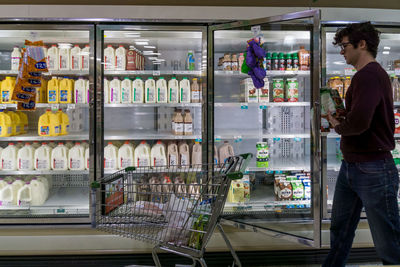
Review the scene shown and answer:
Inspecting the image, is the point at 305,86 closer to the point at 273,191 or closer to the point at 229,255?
the point at 273,191

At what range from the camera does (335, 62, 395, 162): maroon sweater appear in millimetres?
1714

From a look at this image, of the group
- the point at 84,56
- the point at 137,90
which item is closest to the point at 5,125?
the point at 84,56

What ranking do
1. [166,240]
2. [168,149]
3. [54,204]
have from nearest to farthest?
1. [166,240]
2. [54,204]
3. [168,149]

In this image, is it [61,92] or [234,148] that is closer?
[61,92]

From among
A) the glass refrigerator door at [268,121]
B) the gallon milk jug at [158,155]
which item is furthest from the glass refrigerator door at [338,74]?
the gallon milk jug at [158,155]

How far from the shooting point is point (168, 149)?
3.10m

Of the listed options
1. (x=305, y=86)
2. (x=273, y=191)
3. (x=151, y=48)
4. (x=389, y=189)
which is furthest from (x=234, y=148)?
(x=389, y=189)

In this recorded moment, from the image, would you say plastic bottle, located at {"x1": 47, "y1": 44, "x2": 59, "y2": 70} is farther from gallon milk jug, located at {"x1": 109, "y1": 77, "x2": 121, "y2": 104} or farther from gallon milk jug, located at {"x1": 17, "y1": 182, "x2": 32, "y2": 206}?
gallon milk jug, located at {"x1": 17, "y1": 182, "x2": 32, "y2": 206}

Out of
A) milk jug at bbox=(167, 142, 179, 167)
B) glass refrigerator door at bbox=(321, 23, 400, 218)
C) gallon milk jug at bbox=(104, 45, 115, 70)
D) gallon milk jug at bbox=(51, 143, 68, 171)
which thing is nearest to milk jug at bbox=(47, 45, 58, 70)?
gallon milk jug at bbox=(104, 45, 115, 70)

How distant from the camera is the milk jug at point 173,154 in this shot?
121 inches

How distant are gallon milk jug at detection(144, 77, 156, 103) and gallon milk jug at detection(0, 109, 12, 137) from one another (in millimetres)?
1177

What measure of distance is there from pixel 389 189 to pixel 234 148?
1.62m

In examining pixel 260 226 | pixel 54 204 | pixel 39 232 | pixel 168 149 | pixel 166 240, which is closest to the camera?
pixel 166 240

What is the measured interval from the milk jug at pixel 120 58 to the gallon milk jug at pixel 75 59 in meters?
0.32
